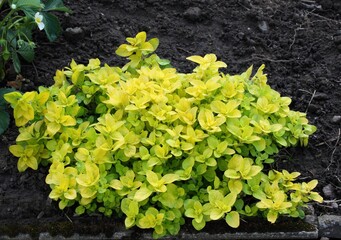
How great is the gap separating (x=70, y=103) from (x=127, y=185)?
50 cm

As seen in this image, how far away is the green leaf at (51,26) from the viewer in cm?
346

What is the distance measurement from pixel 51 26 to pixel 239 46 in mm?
1054

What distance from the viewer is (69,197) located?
2656 mm

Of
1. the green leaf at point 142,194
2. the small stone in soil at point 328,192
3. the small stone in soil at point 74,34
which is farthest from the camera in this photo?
the small stone in soil at point 74,34

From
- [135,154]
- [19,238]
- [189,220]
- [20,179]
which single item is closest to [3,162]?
[20,179]

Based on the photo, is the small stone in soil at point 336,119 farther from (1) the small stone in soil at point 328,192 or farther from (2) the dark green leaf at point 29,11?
(2) the dark green leaf at point 29,11

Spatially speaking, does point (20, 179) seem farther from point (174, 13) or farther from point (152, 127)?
point (174, 13)

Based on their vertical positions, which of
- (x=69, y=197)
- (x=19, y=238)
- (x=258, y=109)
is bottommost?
(x=19, y=238)

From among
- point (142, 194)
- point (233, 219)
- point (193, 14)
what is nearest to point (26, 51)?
point (193, 14)

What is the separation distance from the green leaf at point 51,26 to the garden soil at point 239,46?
7.1 inches

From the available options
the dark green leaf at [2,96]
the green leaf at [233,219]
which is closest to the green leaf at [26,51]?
the dark green leaf at [2,96]

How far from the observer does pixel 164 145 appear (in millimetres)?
2750

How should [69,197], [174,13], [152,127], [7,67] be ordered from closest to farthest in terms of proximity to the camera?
[69,197] → [152,127] → [7,67] → [174,13]

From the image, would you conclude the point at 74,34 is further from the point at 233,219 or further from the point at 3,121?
the point at 233,219
